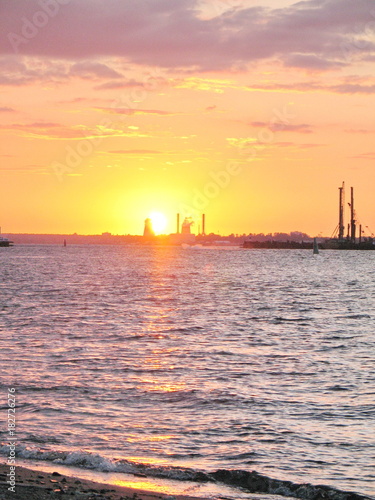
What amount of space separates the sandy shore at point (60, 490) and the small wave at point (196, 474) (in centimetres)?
116

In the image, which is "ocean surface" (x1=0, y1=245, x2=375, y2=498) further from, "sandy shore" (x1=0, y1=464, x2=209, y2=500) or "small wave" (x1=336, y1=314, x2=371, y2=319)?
"small wave" (x1=336, y1=314, x2=371, y2=319)

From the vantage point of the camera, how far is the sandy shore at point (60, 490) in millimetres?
11359

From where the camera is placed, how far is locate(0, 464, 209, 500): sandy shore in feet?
37.3

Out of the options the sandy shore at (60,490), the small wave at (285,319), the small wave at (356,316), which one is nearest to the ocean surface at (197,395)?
the small wave at (285,319)

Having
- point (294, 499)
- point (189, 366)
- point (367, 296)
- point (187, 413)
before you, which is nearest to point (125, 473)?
point (294, 499)

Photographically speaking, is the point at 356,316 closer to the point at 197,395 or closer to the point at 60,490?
the point at 197,395

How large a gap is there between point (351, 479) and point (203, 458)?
2904 millimetres

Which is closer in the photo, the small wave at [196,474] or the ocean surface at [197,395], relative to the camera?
the small wave at [196,474]

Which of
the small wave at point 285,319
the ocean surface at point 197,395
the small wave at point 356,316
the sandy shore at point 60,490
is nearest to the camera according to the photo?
the sandy shore at point 60,490

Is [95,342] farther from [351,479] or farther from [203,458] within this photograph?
[351,479]

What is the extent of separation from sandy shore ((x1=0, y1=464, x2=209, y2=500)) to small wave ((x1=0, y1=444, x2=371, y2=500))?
1.16m

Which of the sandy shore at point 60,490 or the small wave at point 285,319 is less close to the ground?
the sandy shore at point 60,490

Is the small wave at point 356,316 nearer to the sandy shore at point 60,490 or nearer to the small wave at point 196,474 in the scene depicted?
the small wave at point 196,474

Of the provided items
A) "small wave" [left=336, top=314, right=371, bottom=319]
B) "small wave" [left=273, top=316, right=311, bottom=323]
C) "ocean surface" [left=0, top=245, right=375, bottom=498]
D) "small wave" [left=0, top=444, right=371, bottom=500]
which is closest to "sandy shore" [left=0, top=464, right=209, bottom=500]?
"small wave" [left=0, top=444, right=371, bottom=500]
